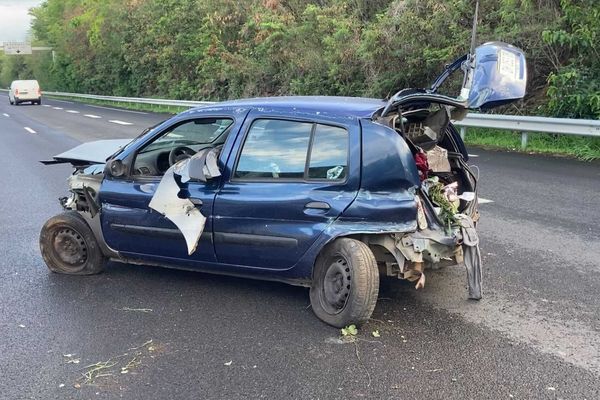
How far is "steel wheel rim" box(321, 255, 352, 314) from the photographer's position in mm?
4164

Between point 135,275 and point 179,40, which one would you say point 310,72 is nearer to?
point 179,40

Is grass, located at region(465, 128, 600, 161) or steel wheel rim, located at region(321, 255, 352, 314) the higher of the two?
grass, located at region(465, 128, 600, 161)

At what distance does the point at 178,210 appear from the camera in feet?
15.3

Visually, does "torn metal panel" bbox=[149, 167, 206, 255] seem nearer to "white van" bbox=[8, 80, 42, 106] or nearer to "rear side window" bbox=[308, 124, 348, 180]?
"rear side window" bbox=[308, 124, 348, 180]

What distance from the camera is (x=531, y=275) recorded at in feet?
16.8

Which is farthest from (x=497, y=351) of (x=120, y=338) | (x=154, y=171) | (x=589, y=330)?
(x=154, y=171)

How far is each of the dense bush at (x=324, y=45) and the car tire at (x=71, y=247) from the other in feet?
31.7

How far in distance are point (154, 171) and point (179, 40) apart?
28.4m

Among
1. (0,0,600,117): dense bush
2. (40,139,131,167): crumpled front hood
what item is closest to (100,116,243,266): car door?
(40,139,131,167): crumpled front hood

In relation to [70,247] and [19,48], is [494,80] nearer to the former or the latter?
[70,247]

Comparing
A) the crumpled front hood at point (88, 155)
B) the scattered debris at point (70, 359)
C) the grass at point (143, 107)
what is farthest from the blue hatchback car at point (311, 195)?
the grass at point (143, 107)

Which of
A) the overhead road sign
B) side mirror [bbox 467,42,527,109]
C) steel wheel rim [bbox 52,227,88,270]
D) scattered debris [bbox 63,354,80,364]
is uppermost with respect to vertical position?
the overhead road sign

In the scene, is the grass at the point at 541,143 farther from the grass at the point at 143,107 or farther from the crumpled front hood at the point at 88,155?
the grass at the point at 143,107

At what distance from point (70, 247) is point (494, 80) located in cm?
385
